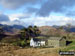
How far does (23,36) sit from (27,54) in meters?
41.9

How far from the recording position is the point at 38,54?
58.7 m

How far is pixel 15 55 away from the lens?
5688 cm

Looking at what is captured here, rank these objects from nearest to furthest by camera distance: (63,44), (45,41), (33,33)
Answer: (63,44) → (45,41) → (33,33)

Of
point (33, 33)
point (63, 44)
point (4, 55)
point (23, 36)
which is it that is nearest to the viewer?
point (4, 55)

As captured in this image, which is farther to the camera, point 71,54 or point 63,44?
point 63,44

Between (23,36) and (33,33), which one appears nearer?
Answer: (23,36)

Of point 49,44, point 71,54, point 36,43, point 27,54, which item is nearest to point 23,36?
point 36,43

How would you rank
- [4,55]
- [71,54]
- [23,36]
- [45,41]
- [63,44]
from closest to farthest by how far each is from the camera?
1. [71,54]
2. [4,55]
3. [63,44]
4. [45,41]
5. [23,36]

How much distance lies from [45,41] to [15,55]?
3747cm

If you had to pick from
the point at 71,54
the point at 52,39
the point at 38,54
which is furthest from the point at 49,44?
the point at 71,54

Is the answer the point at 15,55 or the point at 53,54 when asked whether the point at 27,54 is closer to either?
the point at 15,55

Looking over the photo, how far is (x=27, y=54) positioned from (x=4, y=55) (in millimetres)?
7332

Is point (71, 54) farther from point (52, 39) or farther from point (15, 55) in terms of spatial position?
point (52, 39)

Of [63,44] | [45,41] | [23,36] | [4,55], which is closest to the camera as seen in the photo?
[4,55]
